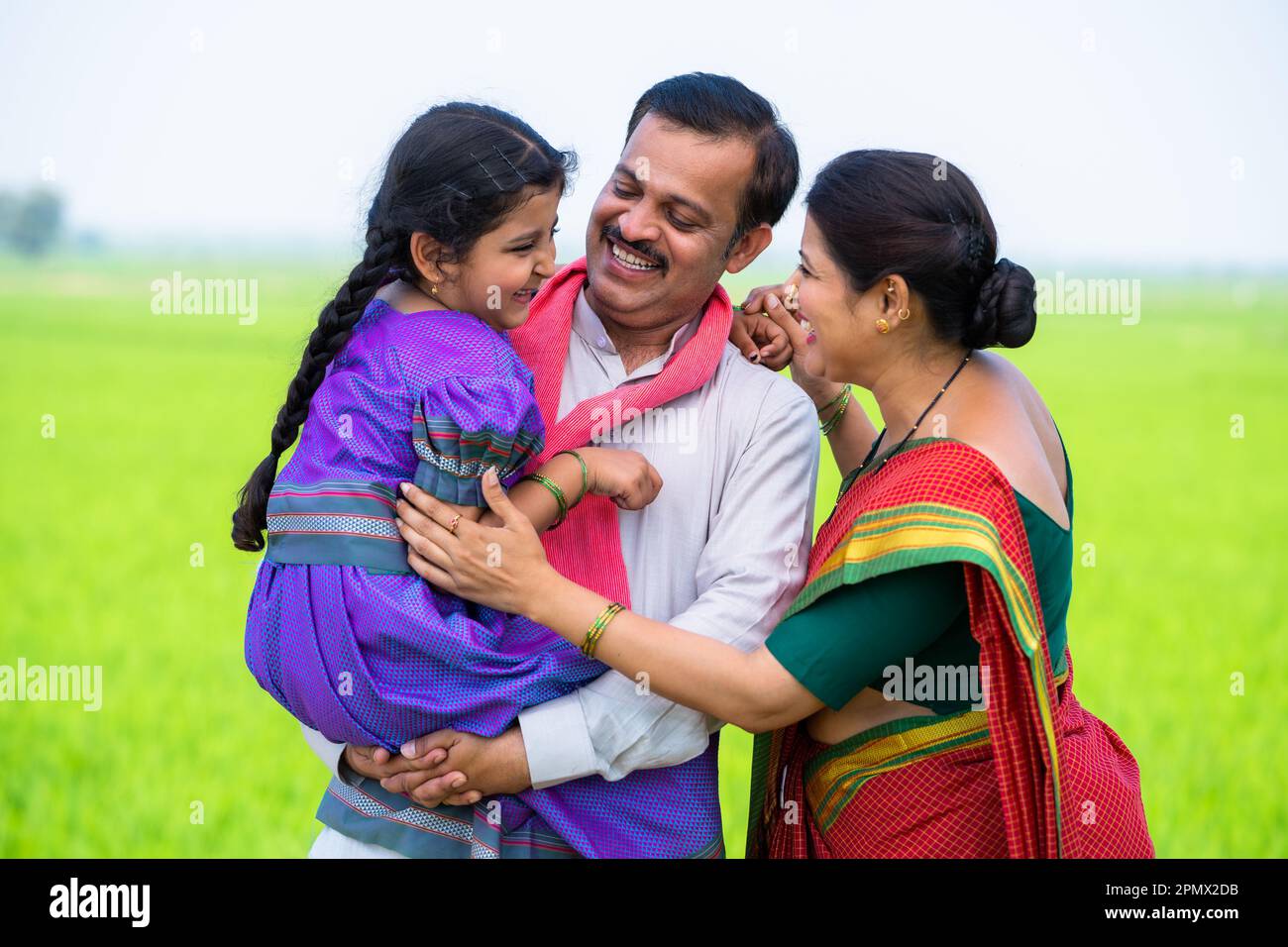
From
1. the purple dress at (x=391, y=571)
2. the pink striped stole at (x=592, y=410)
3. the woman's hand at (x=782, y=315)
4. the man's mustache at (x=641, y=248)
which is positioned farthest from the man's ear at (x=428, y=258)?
the woman's hand at (x=782, y=315)

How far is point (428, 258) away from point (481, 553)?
Result: 651 millimetres

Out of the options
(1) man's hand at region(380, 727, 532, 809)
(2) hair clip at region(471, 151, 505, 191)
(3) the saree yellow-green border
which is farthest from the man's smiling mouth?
(1) man's hand at region(380, 727, 532, 809)

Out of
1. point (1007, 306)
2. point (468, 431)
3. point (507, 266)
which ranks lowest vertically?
point (468, 431)

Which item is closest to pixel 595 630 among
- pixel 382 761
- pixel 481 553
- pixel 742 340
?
pixel 481 553

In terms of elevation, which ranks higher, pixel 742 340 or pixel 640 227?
pixel 640 227

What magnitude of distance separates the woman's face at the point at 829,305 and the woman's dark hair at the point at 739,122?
0.30 meters

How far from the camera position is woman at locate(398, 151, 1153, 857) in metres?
2.32

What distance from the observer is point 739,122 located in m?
2.76

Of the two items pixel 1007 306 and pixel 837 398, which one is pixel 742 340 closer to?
pixel 837 398

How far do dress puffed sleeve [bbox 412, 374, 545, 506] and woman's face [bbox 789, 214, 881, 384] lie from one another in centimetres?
63

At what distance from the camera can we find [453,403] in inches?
90.7

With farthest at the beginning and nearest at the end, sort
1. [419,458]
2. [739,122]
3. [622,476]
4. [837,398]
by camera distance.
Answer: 1. [837,398]
2. [739,122]
3. [622,476]
4. [419,458]

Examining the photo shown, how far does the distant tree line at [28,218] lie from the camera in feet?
192

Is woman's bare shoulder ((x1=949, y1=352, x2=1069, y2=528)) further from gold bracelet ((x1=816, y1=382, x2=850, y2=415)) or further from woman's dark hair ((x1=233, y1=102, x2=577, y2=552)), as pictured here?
woman's dark hair ((x1=233, y1=102, x2=577, y2=552))
